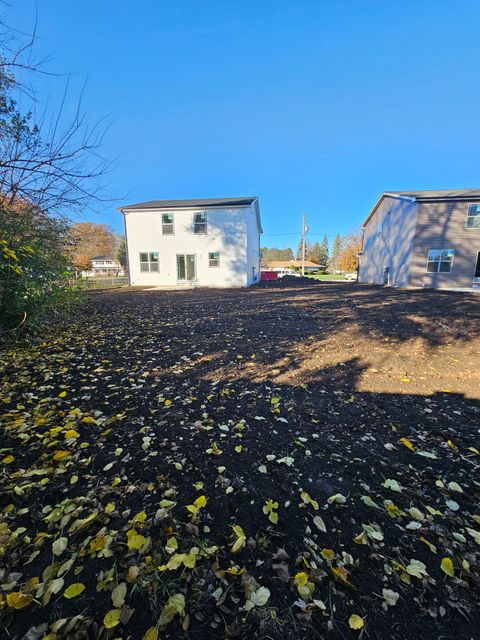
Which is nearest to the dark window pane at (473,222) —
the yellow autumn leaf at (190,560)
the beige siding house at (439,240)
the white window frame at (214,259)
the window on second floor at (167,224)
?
the beige siding house at (439,240)

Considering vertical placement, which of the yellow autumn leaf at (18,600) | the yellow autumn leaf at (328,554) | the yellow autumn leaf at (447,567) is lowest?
the yellow autumn leaf at (447,567)

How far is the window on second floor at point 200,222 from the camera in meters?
18.5

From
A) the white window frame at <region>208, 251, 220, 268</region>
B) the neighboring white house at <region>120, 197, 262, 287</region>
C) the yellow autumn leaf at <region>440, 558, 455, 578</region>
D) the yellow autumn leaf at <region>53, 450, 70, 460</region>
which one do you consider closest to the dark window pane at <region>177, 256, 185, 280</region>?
the neighboring white house at <region>120, 197, 262, 287</region>

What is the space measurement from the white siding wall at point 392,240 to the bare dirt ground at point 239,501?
15.7 m

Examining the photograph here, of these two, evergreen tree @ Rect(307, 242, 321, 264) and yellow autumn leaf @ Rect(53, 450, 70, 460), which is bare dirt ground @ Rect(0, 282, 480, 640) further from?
evergreen tree @ Rect(307, 242, 321, 264)

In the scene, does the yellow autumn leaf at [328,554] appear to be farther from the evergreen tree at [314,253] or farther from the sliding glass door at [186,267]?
the evergreen tree at [314,253]

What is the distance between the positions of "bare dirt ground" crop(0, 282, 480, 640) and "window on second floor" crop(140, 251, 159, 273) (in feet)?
52.3

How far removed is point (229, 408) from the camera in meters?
3.27

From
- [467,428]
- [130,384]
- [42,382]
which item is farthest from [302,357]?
[42,382]

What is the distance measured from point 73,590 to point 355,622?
134 cm

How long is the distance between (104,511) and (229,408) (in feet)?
5.32

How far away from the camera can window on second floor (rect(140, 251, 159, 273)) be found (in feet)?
63.7

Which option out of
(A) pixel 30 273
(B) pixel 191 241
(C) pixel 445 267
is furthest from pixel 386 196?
(A) pixel 30 273

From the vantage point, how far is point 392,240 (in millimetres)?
19641
